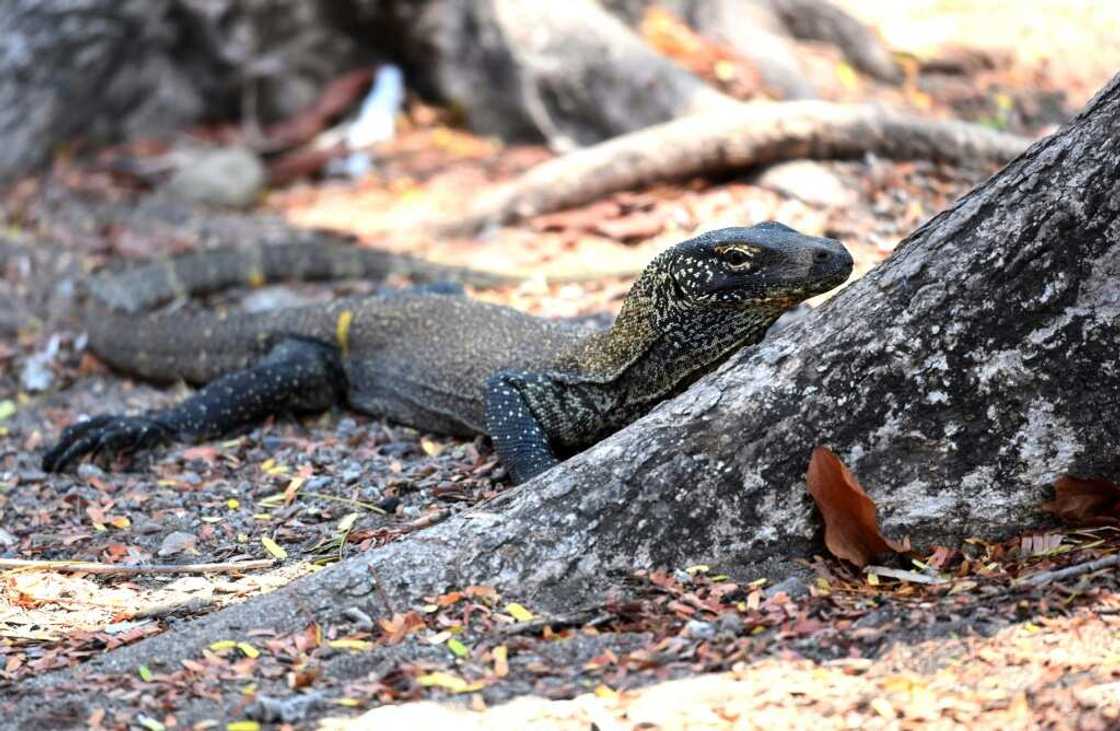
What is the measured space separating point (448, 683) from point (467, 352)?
3.10m

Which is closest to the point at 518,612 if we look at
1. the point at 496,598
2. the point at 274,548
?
the point at 496,598

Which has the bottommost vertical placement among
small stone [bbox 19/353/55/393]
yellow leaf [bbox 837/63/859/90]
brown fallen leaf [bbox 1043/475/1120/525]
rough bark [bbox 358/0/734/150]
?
small stone [bbox 19/353/55/393]

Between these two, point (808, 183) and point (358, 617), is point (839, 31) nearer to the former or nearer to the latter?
point (808, 183)

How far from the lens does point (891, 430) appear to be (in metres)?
4.39

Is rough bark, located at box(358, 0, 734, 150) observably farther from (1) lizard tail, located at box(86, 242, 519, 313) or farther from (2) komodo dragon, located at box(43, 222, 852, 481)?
(2) komodo dragon, located at box(43, 222, 852, 481)

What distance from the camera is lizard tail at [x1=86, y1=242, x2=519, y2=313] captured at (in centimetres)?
926

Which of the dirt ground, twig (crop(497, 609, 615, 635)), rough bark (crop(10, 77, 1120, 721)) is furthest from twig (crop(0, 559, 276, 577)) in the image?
twig (crop(497, 609, 615, 635))

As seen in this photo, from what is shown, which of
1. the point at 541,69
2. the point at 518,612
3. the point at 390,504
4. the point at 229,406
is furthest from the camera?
the point at 541,69

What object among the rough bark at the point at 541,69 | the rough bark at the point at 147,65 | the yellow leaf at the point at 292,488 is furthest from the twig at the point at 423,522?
the rough bark at the point at 147,65

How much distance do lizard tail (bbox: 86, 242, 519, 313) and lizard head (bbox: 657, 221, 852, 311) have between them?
3.62m

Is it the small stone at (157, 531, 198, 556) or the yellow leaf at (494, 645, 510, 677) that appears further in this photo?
the small stone at (157, 531, 198, 556)

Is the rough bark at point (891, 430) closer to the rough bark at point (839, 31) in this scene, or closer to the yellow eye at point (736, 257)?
the yellow eye at point (736, 257)

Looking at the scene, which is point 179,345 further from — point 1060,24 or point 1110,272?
point 1060,24

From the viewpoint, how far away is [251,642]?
4.22 m
